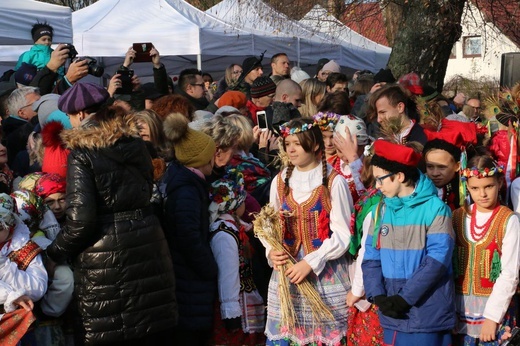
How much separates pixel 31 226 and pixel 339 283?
6.24 feet

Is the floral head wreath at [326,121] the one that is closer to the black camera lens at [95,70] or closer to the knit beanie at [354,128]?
the knit beanie at [354,128]

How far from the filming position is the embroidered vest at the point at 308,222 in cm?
478

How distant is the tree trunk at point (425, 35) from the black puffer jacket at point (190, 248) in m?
7.49

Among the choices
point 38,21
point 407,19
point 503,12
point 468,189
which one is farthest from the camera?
point 503,12

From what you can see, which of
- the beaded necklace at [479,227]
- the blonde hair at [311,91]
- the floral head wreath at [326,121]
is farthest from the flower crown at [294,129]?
the blonde hair at [311,91]

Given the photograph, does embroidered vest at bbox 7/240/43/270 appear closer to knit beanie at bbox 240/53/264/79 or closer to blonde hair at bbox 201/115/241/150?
blonde hair at bbox 201/115/241/150

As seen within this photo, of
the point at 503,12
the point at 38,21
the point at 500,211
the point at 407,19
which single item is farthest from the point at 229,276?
the point at 503,12

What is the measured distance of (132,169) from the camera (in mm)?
4367

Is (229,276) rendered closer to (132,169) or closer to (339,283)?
(339,283)

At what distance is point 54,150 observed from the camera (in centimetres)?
499

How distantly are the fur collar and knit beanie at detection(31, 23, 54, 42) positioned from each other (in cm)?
422

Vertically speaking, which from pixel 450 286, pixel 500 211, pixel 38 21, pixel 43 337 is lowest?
pixel 43 337

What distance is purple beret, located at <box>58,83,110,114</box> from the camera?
16.3 ft

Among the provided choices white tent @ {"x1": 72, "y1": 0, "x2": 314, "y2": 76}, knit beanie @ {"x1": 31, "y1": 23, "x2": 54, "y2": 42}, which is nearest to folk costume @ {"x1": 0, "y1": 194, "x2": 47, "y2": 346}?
knit beanie @ {"x1": 31, "y1": 23, "x2": 54, "y2": 42}
